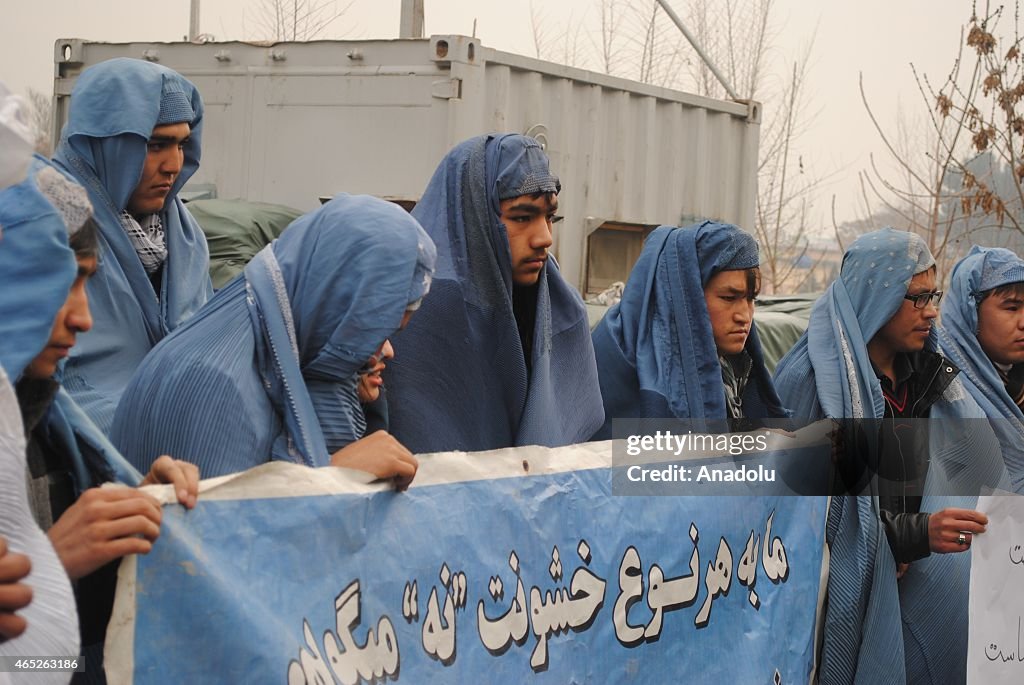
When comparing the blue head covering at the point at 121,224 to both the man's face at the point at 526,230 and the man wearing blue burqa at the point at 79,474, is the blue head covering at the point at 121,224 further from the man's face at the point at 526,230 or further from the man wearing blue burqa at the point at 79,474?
the man wearing blue burqa at the point at 79,474

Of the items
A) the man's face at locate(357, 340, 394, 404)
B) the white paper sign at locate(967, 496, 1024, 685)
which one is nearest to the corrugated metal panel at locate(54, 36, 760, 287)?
the white paper sign at locate(967, 496, 1024, 685)

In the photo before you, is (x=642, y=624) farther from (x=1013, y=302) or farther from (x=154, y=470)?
(x=1013, y=302)

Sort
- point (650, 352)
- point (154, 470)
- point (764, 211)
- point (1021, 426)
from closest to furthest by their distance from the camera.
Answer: point (154, 470) < point (650, 352) < point (1021, 426) < point (764, 211)

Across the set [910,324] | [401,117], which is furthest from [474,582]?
[401,117]

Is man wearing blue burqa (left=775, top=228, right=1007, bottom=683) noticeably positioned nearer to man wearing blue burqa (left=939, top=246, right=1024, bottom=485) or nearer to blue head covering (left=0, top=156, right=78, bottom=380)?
man wearing blue burqa (left=939, top=246, right=1024, bottom=485)

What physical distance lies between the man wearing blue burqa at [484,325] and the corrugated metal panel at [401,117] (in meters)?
3.10

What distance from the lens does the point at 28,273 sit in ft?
5.95

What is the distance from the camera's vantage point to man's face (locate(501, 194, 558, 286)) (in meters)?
3.51

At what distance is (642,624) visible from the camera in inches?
122

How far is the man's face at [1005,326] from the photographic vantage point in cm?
476

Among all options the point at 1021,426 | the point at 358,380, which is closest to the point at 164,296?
the point at 358,380

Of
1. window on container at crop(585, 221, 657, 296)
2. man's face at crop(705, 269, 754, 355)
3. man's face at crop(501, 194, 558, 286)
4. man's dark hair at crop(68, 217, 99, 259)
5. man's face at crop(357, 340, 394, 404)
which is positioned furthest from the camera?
window on container at crop(585, 221, 657, 296)

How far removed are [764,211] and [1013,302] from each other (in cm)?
1571

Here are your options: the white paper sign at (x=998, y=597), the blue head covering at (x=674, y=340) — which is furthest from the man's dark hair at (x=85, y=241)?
the white paper sign at (x=998, y=597)
